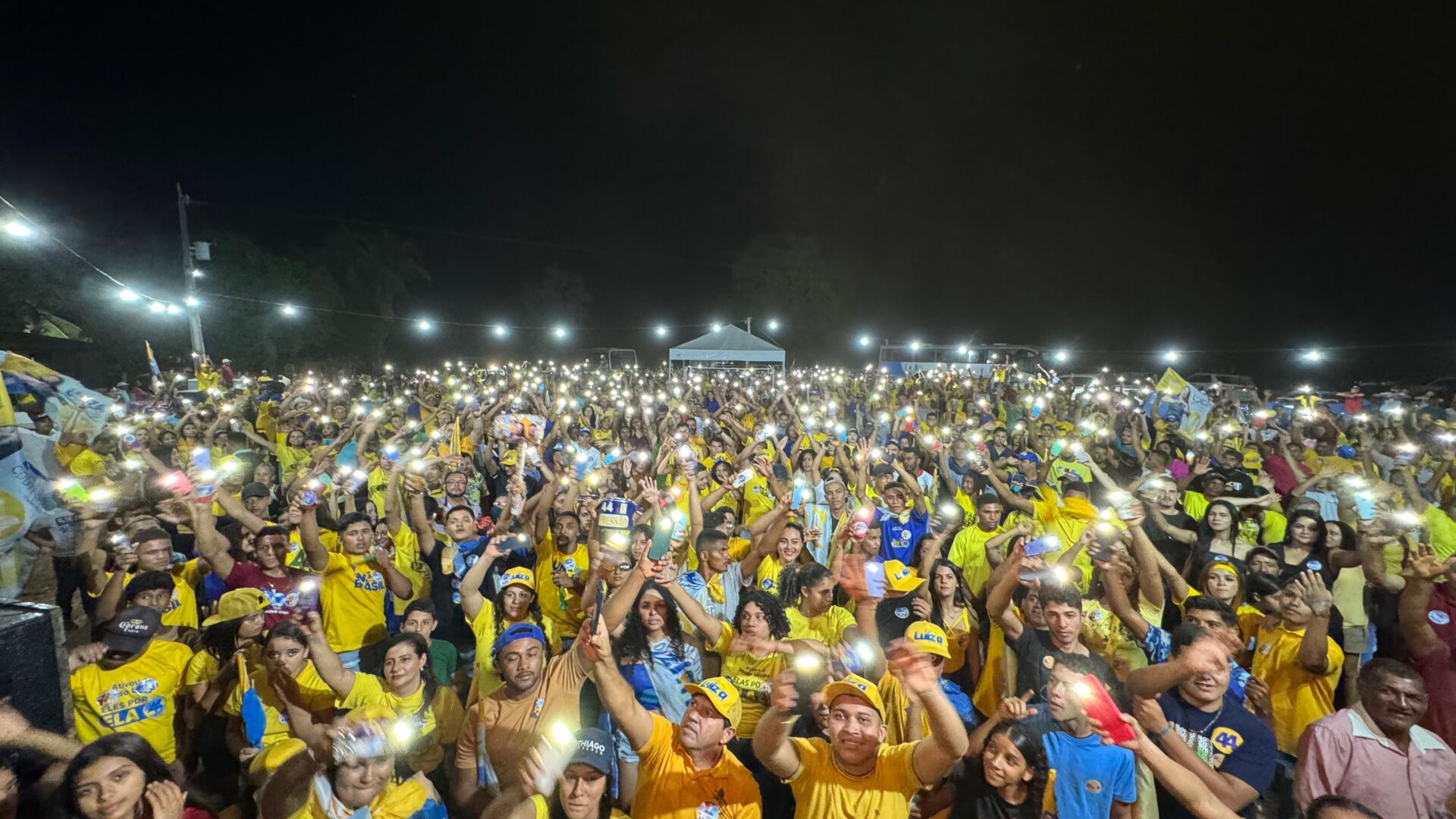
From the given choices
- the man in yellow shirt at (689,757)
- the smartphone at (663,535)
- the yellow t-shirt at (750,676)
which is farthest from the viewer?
the smartphone at (663,535)

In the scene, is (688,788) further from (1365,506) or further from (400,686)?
(1365,506)

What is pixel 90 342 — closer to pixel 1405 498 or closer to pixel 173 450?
pixel 173 450

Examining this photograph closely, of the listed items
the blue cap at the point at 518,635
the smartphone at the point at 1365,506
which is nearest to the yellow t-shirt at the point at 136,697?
the blue cap at the point at 518,635

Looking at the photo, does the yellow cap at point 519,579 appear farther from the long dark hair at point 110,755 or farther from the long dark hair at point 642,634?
the long dark hair at point 110,755

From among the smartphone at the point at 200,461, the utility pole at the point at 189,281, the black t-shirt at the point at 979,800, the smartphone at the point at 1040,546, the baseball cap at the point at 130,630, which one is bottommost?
the black t-shirt at the point at 979,800

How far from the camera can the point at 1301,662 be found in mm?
3396

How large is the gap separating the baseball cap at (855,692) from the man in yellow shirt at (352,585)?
10.9 ft

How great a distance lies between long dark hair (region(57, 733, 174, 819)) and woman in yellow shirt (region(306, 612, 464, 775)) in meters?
0.80

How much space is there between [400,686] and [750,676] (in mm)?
1893

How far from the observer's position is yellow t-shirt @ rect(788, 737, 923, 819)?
2691 millimetres

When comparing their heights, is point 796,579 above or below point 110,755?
above

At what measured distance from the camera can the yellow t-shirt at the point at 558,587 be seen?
4.66m

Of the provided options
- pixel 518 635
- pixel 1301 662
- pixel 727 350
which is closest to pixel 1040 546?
pixel 1301 662

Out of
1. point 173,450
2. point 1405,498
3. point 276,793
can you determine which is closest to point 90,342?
point 173,450
